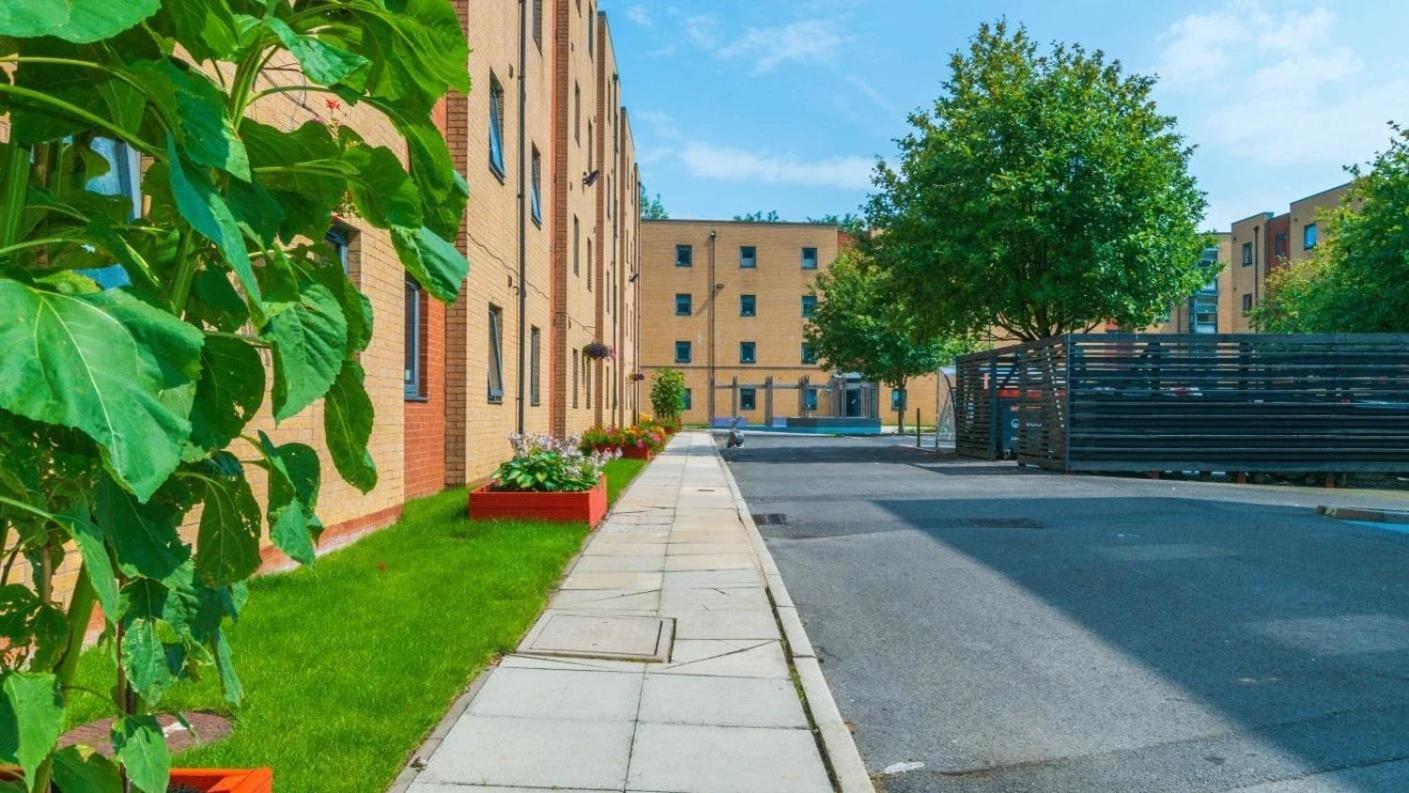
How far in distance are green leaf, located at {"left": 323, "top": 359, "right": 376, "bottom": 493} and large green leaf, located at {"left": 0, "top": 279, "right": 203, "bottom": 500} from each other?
1.70 feet

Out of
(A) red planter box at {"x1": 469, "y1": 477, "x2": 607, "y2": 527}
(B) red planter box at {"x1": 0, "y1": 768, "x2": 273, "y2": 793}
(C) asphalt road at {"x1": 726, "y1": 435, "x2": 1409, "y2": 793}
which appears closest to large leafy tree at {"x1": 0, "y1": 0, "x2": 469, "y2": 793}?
(B) red planter box at {"x1": 0, "y1": 768, "x2": 273, "y2": 793}

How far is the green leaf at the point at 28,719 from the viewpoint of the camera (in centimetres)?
149

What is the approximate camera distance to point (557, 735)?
4273 mm

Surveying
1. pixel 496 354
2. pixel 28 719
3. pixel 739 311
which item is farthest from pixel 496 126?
pixel 739 311

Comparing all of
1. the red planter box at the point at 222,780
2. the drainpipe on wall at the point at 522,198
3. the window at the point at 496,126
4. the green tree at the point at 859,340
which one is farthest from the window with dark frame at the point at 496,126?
the green tree at the point at 859,340

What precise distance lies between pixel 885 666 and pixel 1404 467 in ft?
64.8

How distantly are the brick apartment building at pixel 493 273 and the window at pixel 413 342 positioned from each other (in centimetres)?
2

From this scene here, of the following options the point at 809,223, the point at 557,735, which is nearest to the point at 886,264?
the point at 557,735

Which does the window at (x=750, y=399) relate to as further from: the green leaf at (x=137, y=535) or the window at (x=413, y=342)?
the green leaf at (x=137, y=535)

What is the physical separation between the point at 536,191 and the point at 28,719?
62.7 feet

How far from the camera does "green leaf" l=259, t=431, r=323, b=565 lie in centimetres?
180

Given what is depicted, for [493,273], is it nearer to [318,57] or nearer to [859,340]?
[318,57]

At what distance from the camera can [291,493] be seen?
1825mm

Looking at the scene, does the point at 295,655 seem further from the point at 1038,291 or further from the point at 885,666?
the point at 1038,291
